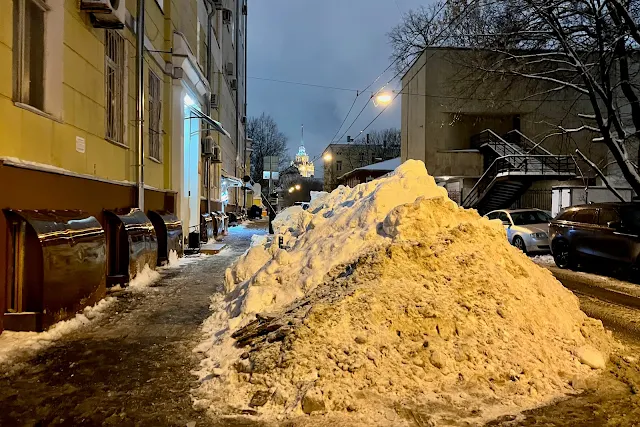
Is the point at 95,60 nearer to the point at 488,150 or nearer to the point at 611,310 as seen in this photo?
the point at 611,310

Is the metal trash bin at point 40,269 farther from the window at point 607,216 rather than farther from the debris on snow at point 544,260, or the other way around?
the debris on snow at point 544,260

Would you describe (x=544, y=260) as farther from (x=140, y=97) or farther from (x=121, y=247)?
(x=140, y=97)

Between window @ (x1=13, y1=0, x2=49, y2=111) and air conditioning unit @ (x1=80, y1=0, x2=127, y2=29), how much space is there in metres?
0.99

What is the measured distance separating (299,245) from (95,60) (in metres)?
4.71

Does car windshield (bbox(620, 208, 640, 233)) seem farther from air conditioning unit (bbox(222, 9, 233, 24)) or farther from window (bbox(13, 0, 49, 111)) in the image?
air conditioning unit (bbox(222, 9, 233, 24))

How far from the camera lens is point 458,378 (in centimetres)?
399

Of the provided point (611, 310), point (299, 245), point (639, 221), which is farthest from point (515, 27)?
point (299, 245)

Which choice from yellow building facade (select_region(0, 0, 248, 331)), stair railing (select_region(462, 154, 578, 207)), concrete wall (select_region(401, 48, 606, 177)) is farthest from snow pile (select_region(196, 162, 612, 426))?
concrete wall (select_region(401, 48, 606, 177))

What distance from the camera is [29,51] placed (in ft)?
20.3

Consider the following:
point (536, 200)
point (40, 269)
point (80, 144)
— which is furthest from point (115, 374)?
point (536, 200)

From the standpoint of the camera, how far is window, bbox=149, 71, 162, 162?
38.3 feet

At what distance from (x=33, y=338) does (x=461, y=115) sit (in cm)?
2889

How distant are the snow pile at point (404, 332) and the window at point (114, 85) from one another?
190 inches

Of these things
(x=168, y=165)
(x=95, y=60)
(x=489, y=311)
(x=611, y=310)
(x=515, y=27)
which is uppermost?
(x=515, y=27)
